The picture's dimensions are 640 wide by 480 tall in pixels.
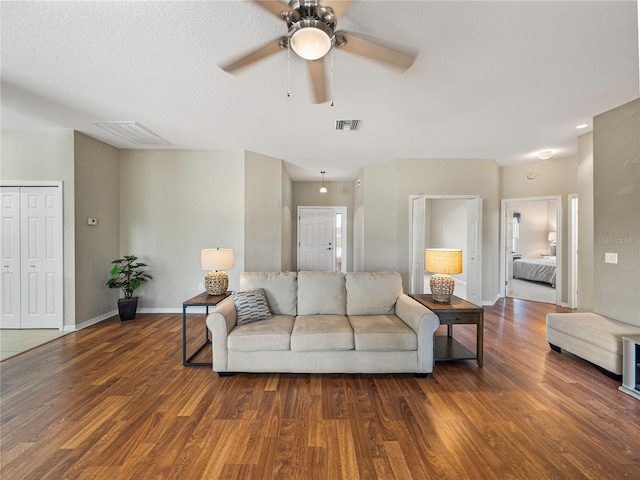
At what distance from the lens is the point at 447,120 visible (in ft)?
11.2

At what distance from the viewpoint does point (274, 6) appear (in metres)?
1.49

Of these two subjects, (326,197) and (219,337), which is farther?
(326,197)

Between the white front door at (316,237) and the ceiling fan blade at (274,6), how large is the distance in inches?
232

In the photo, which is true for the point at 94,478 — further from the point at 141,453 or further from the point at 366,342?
the point at 366,342

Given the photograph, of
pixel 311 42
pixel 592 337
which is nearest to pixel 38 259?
pixel 311 42

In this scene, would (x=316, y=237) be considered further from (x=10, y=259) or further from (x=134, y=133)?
(x=10, y=259)

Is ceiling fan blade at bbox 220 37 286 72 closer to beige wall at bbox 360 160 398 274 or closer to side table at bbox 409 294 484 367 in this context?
side table at bbox 409 294 484 367

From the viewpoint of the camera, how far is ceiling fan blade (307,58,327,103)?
183cm

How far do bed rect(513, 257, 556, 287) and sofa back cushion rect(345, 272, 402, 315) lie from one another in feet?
19.3

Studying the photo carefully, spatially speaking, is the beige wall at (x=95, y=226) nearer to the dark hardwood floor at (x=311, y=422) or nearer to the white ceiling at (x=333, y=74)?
the white ceiling at (x=333, y=74)

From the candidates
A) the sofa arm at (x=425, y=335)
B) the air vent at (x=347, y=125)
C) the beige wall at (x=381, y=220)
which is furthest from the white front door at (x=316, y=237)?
the sofa arm at (x=425, y=335)

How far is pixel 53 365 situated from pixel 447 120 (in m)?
5.04

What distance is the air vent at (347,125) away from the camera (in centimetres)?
347

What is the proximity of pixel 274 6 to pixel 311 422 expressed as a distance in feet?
8.40
